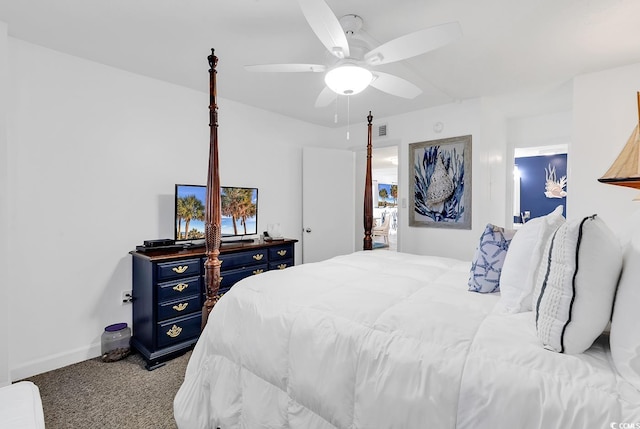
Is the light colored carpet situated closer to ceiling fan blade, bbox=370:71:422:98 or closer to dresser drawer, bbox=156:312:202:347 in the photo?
dresser drawer, bbox=156:312:202:347

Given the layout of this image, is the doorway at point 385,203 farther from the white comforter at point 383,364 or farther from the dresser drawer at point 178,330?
the white comforter at point 383,364

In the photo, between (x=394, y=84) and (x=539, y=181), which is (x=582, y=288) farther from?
(x=539, y=181)

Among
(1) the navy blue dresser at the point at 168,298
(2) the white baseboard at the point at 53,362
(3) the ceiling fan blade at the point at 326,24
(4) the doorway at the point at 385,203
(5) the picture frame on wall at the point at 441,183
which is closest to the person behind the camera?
(3) the ceiling fan blade at the point at 326,24

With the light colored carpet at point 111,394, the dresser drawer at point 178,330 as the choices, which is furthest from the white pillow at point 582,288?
the dresser drawer at point 178,330

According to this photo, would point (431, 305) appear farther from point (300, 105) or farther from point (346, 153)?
point (346, 153)

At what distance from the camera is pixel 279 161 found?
4121mm

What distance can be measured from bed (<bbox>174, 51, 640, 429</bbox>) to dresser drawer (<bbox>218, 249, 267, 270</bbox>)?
44.7 inches

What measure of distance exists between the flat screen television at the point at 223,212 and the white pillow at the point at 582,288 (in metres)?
2.70

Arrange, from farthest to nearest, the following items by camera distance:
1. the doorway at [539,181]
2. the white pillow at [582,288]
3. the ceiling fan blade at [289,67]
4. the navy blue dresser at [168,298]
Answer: the doorway at [539,181] < the navy blue dresser at [168,298] < the ceiling fan blade at [289,67] < the white pillow at [582,288]

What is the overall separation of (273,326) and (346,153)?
11.8 feet

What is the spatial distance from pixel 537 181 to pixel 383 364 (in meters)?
6.54

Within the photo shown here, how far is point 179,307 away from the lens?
257 cm

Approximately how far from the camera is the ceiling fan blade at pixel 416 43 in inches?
59.9

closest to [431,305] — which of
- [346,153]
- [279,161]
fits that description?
[279,161]
